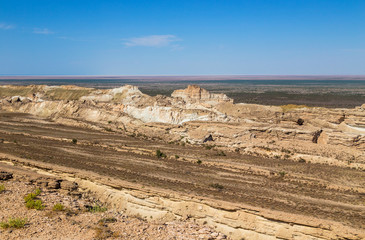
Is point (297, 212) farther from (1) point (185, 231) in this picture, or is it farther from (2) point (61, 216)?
(2) point (61, 216)

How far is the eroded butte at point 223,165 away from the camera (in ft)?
41.0

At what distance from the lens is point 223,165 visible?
2077cm

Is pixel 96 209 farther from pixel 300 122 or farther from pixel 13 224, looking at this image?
pixel 300 122

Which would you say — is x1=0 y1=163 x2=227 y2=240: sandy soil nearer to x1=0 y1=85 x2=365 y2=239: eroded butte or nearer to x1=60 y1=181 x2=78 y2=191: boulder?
x1=60 y1=181 x2=78 y2=191: boulder

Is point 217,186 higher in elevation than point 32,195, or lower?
lower

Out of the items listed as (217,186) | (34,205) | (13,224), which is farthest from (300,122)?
(13,224)

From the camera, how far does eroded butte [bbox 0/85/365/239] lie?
1248cm

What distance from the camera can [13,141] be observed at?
27.4 metres

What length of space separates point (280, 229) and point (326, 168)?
10145 millimetres

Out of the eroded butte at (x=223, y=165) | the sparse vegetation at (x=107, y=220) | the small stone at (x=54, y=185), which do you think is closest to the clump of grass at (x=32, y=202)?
the small stone at (x=54, y=185)

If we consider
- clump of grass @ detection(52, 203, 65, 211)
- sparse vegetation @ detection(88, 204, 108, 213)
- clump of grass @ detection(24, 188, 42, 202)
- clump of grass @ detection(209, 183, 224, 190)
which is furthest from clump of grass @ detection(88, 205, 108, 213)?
clump of grass @ detection(209, 183, 224, 190)

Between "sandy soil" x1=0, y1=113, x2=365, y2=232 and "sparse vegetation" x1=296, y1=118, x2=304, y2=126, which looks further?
"sparse vegetation" x1=296, y1=118, x2=304, y2=126

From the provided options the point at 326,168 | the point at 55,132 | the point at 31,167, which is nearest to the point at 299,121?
the point at 326,168

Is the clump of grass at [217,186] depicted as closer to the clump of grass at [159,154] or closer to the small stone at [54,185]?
the clump of grass at [159,154]
